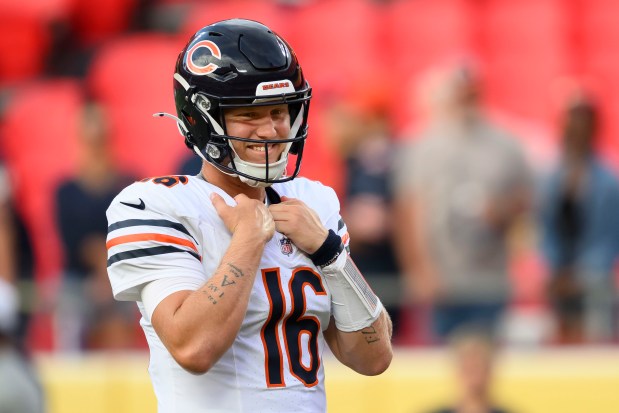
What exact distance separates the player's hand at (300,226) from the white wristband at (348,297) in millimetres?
74

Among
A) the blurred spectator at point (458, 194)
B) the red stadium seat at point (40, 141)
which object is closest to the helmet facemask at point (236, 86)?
the blurred spectator at point (458, 194)

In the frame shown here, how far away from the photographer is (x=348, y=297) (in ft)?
10.6

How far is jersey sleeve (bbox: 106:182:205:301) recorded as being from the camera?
305 centimetres

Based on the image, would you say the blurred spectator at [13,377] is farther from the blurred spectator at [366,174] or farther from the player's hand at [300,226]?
the player's hand at [300,226]

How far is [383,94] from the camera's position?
23.7 ft

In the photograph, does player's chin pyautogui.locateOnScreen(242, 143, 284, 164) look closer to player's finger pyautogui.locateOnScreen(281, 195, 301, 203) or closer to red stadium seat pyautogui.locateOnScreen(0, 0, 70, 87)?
player's finger pyautogui.locateOnScreen(281, 195, 301, 203)

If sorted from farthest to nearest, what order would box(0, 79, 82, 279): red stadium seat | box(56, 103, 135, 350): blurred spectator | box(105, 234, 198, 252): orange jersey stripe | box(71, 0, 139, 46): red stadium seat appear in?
box(71, 0, 139, 46): red stadium seat
box(0, 79, 82, 279): red stadium seat
box(56, 103, 135, 350): blurred spectator
box(105, 234, 198, 252): orange jersey stripe

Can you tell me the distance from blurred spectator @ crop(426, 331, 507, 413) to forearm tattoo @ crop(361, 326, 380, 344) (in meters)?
2.95

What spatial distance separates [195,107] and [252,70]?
0.19 m

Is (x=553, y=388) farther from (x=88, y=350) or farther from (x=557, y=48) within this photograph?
(x=557, y=48)

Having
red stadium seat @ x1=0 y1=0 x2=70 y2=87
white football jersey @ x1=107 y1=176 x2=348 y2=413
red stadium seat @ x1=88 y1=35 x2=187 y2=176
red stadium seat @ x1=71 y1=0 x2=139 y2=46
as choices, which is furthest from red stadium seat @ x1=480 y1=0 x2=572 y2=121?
white football jersey @ x1=107 y1=176 x2=348 y2=413

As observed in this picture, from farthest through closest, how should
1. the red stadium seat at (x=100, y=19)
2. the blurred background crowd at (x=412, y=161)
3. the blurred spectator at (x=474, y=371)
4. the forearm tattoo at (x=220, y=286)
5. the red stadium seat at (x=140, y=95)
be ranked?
the red stadium seat at (x=100, y=19), the red stadium seat at (x=140, y=95), the blurred background crowd at (x=412, y=161), the blurred spectator at (x=474, y=371), the forearm tattoo at (x=220, y=286)

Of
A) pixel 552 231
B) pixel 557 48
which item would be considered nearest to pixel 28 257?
pixel 552 231

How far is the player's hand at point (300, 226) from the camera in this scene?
3.18 m
